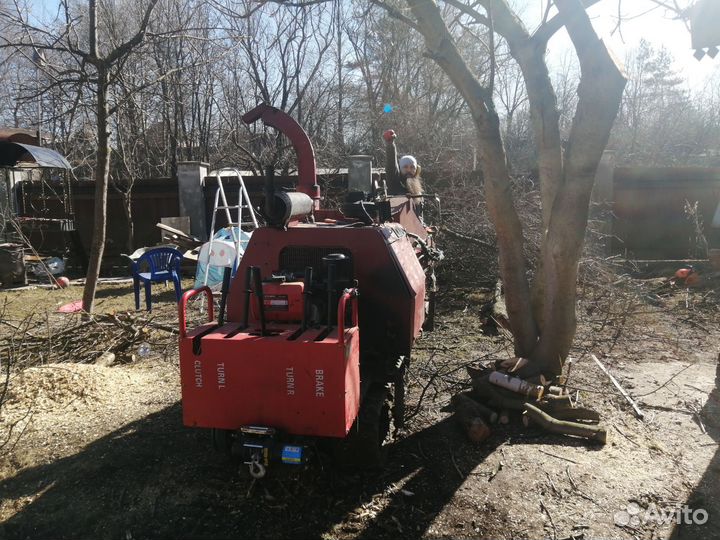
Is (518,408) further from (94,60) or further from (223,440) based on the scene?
(94,60)

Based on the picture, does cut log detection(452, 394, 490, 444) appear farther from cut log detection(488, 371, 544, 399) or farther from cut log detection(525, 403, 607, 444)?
cut log detection(525, 403, 607, 444)

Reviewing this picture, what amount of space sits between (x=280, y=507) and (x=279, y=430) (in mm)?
501

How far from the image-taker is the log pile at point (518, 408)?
13.4 feet

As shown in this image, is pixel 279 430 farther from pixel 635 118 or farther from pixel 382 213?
pixel 635 118

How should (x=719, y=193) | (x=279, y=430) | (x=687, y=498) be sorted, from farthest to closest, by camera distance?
(x=719, y=193) → (x=687, y=498) → (x=279, y=430)

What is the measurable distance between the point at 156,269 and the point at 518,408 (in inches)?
271

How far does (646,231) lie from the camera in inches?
527

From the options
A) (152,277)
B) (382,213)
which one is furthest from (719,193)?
(152,277)

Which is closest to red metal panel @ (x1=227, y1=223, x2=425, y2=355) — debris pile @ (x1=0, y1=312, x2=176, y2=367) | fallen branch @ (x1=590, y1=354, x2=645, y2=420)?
fallen branch @ (x1=590, y1=354, x2=645, y2=420)

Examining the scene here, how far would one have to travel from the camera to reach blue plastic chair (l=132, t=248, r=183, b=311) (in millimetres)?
8625

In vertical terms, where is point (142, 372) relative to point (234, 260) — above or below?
below

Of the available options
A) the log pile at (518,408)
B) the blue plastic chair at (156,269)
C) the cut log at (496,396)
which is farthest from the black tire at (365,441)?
the blue plastic chair at (156,269)

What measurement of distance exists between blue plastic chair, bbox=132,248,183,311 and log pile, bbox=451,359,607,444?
5.60 meters

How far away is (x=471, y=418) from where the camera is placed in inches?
166
